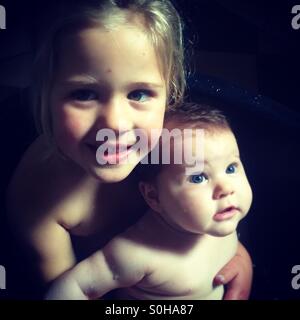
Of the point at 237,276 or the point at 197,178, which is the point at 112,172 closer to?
the point at 197,178

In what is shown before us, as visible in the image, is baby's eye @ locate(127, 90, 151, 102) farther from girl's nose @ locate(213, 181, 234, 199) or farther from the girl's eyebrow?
girl's nose @ locate(213, 181, 234, 199)

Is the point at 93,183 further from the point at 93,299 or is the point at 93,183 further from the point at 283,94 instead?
the point at 283,94

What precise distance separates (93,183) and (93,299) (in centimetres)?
20

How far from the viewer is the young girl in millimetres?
688

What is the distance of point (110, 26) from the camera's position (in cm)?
68

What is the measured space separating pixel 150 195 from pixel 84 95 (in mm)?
198

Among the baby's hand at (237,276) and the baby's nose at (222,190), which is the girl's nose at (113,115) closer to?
the baby's nose at (222,190)

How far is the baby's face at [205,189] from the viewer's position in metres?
0.75

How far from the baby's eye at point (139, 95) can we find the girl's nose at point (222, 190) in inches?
7.3

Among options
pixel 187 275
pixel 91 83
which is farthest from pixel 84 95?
pixel 187 275

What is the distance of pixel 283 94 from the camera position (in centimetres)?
81

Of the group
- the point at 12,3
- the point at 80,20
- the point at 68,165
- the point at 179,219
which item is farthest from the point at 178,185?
the point at 12,3

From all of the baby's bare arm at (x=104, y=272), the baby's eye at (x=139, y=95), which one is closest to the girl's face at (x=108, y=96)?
the baby's eye at (x=139, y=95)

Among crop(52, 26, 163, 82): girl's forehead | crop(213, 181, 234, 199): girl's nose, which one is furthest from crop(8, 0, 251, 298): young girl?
crop(213, 181, 234, 199): girl's nose
